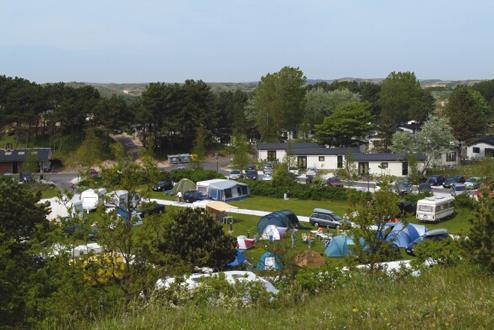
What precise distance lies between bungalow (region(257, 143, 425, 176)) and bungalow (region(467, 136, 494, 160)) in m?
12.9

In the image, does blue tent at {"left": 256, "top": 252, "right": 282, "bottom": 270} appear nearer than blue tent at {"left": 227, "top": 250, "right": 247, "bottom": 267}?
Yes

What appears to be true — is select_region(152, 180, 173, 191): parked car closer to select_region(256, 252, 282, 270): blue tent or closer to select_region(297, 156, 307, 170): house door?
select_region(297, 156, 307, 170): house door

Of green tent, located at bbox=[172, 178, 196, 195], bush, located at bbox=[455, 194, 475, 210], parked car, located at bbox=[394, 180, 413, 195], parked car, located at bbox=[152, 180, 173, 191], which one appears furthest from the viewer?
parked car, located at bbox=[152, 180, 173, 191]

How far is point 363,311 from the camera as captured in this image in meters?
5.70

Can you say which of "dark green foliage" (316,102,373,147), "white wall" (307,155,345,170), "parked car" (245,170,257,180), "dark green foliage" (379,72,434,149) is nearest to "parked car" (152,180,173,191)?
"parked car" (245,170,257,180)

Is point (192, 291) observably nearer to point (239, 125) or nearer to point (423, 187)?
point (423, 187)

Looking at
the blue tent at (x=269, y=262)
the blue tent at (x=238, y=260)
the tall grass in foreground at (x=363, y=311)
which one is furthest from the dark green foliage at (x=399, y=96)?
the tall grass in foreground at (x=363, y=311)

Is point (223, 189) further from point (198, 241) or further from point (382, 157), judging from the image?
point (382, 157)

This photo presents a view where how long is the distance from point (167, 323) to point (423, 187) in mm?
33928

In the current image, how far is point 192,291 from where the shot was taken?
9109 mm

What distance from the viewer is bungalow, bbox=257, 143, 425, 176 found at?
149ft

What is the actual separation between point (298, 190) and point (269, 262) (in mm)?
18773

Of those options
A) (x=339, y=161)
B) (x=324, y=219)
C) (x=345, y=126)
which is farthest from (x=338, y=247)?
(x=345, y=126)

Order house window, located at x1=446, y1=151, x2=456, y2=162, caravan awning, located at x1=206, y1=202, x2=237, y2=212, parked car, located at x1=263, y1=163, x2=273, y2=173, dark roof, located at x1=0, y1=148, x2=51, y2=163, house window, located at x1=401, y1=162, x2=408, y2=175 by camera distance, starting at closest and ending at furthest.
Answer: caravan awning, located at x1=206, y1=202, x2=237, y2=212, house window, located at x1=401, y1=162, x2=408, y2=175, parked car, located at x1=263, y1=163, x2=273, y2=173, dark roof, located at x1=0, y1=148, x2=51, y2=163, house window, located at x1=446, y1=151, x2=456, y2=162
